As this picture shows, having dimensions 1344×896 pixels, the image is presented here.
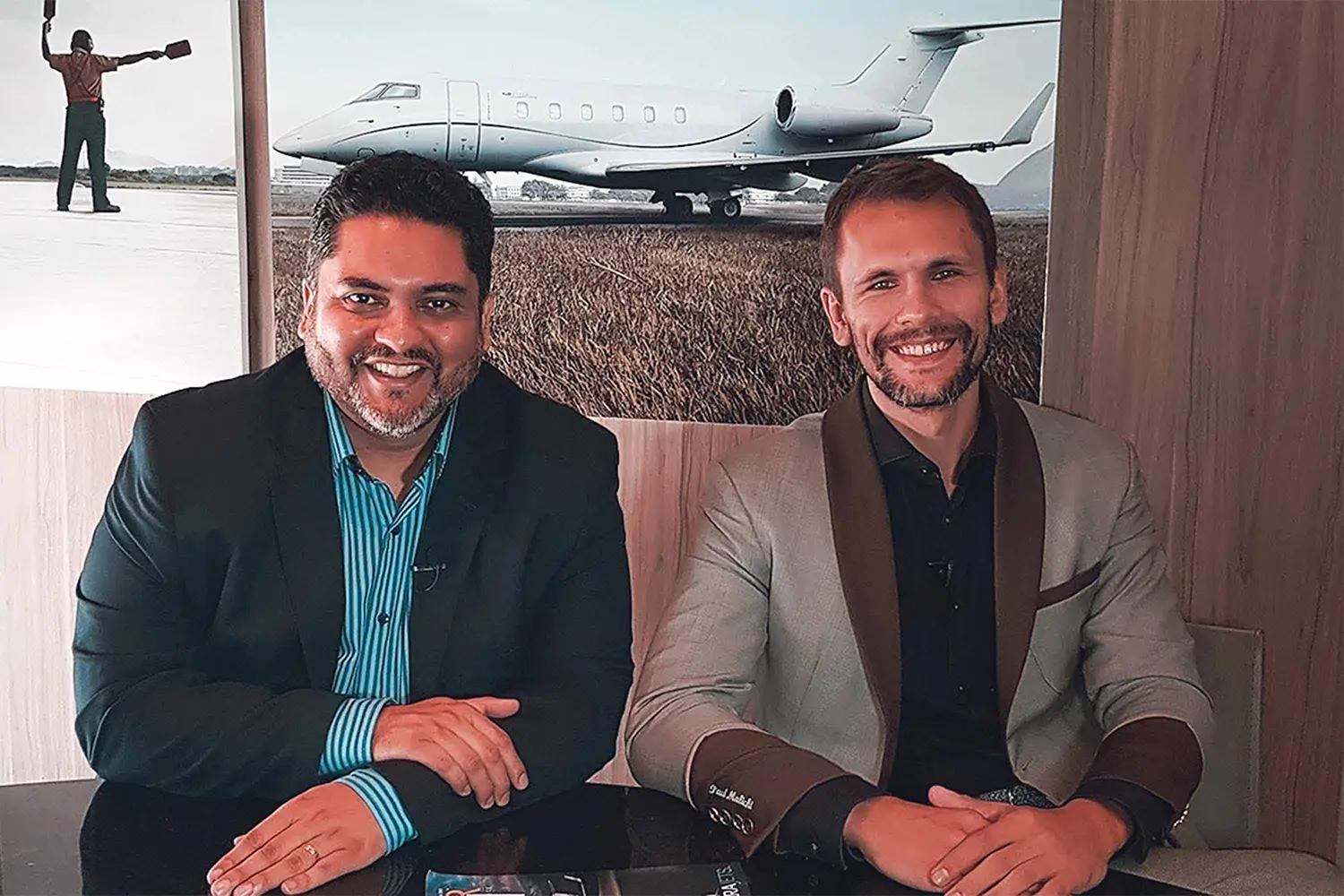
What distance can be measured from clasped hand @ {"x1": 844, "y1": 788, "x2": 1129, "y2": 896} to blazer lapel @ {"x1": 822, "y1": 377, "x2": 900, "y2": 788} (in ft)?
1.04

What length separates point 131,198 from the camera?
2.69m

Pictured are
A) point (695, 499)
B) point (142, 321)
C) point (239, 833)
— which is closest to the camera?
point (239, 833)

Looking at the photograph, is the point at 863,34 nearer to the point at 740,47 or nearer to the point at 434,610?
the point at 740,47

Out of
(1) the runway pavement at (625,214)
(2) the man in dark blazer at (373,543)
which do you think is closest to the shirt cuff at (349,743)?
(2) the man in dark blazer at (373,543)

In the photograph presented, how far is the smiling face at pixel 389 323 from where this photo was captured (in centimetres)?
180

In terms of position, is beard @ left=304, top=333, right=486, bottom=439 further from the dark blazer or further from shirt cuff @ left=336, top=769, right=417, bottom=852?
shirt cuff @ left=336, top=769, right=417, bottom=852

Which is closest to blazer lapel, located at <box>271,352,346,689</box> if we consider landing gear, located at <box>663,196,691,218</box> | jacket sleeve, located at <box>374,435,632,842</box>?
jacket sleeve, located at <box>374,435,632,842</box>

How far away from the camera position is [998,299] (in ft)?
6.36

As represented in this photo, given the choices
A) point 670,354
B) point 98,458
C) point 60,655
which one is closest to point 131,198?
point 98,458

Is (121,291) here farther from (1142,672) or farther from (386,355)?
(1142,672)

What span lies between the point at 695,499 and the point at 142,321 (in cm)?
122

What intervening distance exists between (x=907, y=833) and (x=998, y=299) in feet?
2.83

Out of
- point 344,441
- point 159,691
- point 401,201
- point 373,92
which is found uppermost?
point 373,92

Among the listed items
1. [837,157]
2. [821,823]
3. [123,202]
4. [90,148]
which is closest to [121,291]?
[123,202]
